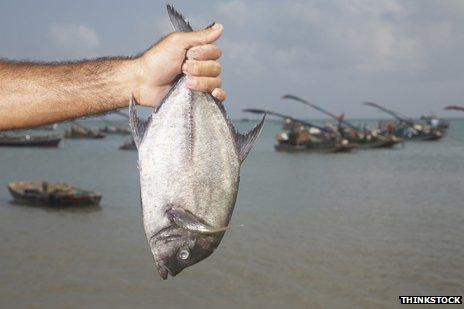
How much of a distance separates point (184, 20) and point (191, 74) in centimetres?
27

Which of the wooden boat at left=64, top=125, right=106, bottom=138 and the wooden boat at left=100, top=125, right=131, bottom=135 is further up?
the wooden boat at left=100, top=125, right=131, bottom=135

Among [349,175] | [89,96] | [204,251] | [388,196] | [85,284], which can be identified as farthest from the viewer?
[349,175]

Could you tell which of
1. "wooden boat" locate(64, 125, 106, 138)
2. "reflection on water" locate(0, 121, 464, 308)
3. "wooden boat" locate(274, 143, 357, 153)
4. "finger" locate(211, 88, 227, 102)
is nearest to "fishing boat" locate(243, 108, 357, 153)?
"wooden boat" locate(274, 143, 357, 153)

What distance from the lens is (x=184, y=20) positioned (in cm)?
272

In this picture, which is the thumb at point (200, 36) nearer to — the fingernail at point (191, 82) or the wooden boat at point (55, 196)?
the fingernail at point (191, 82)

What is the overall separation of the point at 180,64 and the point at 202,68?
0.40ft

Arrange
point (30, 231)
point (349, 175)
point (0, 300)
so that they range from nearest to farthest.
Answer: point (0, 300) → point (30, 231) → point (349, 175)

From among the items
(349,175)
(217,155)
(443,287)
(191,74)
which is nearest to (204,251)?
(217,155)

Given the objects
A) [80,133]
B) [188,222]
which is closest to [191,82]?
[188,222]

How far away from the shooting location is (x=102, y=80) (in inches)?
111

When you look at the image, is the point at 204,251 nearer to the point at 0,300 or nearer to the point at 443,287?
the point at 0,300

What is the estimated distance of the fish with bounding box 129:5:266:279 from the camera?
2.54 m

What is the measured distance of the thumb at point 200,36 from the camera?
262 cm

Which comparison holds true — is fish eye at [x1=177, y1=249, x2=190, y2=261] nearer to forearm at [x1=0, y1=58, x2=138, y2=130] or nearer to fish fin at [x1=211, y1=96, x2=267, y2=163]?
fish fin at [x1=211, y1=96, x2=267, y2=163]
